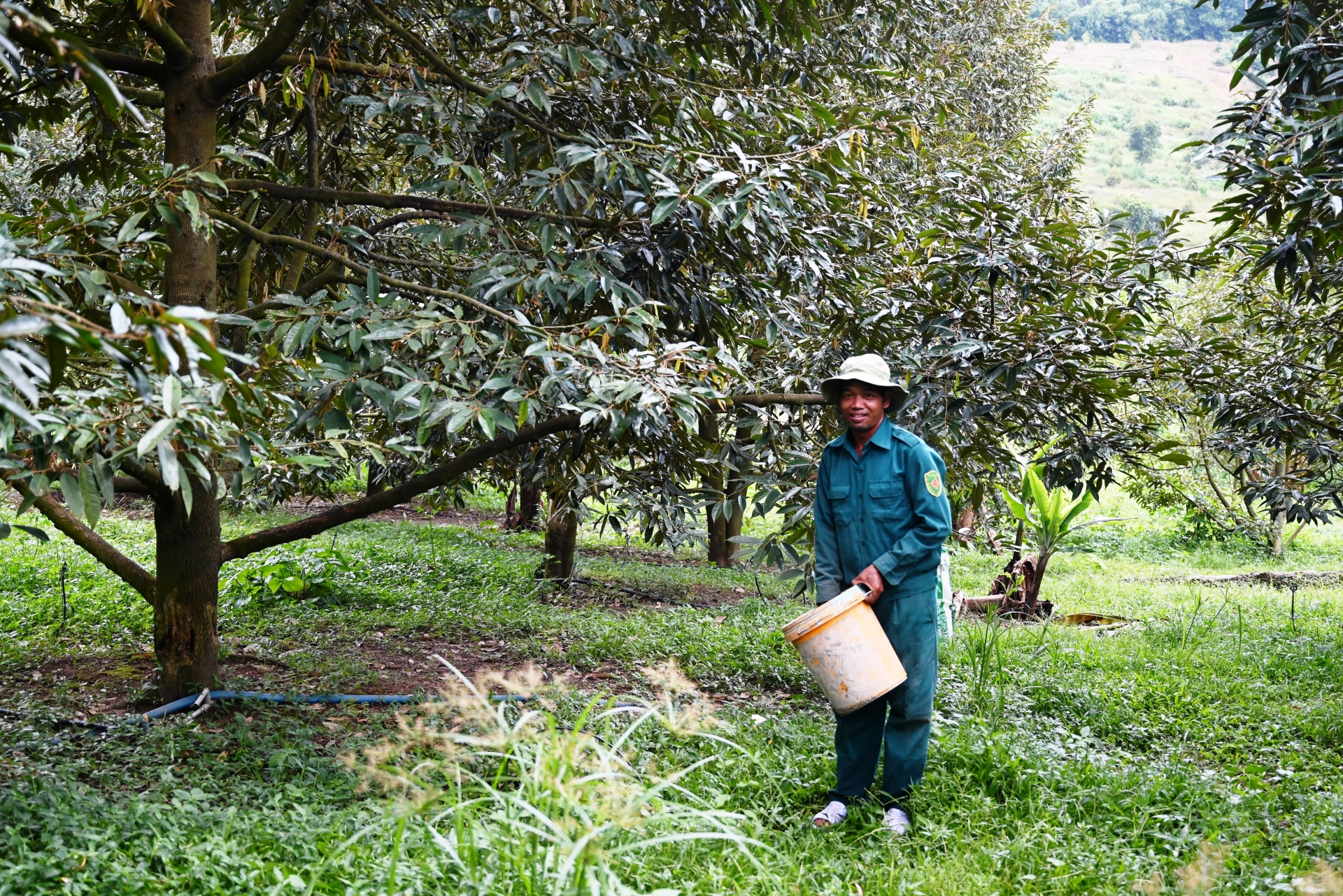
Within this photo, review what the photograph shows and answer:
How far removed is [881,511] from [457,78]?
91.0 inches

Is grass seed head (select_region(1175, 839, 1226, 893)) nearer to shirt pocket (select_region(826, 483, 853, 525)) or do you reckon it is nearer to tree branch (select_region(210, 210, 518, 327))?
shirt pocket (select_region(826, 483, 853, 525))

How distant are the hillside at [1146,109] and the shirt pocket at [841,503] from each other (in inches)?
1655

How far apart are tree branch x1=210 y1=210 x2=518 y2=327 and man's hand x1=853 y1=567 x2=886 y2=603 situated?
4.74 feet

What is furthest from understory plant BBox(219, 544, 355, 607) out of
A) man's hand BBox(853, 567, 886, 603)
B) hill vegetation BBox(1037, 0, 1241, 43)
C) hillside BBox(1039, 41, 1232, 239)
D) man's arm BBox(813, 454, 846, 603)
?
hill vegetation BBox(1037, 0, 1241, 43)

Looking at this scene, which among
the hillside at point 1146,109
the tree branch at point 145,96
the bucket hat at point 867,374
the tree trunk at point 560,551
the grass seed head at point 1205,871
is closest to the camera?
the grass seed head at point 1205,871

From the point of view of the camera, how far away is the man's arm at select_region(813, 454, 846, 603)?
11.6 feet

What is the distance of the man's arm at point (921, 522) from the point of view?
131 inches

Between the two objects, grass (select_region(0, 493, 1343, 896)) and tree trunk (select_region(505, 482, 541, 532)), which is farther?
tree trunk (select_region(505, 482, 541, 532))

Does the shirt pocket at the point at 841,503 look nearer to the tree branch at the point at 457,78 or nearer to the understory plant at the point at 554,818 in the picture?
the understory plant at the point at 554,818

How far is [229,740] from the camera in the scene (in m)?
3.86

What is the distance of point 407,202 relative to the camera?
13.3 feet

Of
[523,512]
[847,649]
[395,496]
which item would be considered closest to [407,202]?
[395,496]

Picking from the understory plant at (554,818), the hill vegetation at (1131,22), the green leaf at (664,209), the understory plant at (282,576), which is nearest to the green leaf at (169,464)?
the understory plant at (554,818)

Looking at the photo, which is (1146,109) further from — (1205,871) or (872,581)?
(1205,871)
